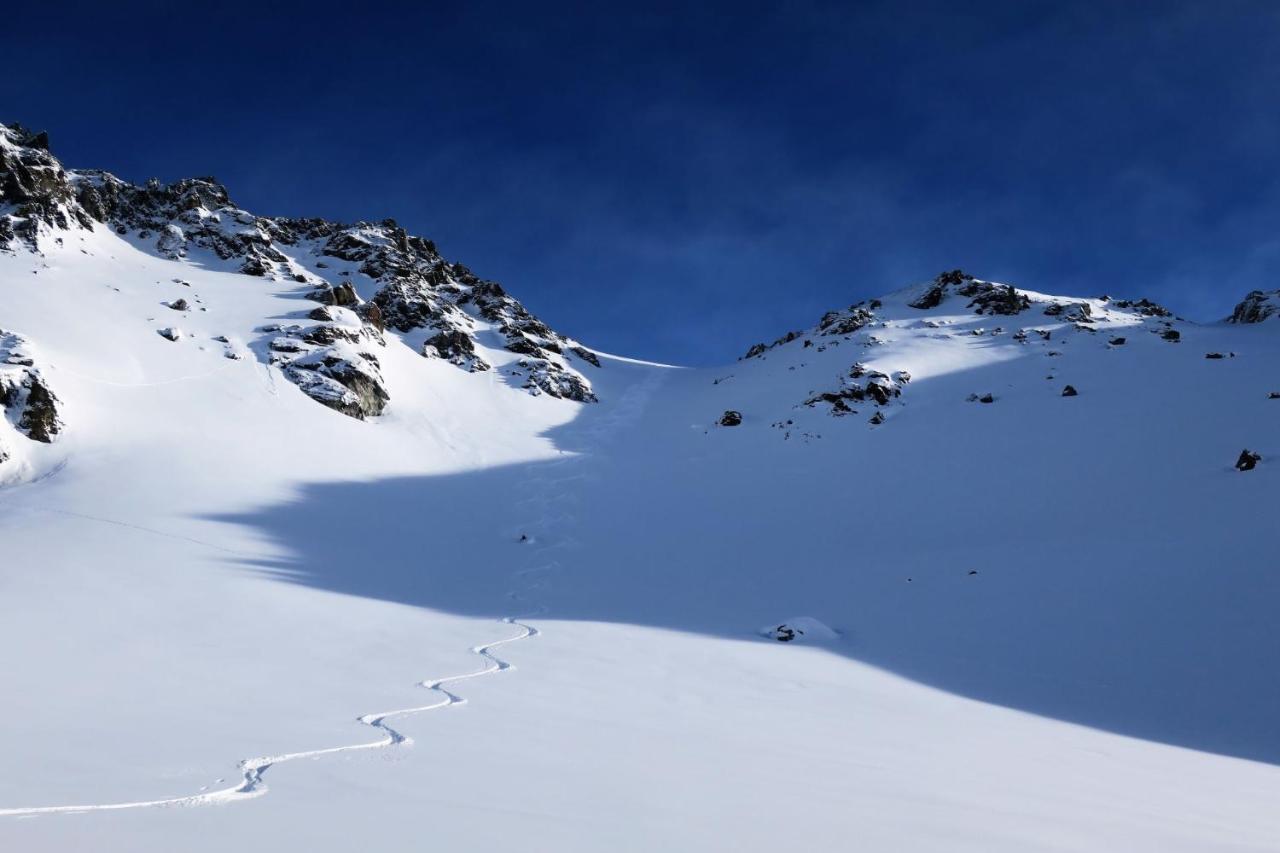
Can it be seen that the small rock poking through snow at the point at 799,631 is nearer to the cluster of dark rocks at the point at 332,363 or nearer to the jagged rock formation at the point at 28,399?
the jagged rock formation at the point at 28,399

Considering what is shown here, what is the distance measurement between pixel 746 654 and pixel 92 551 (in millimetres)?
13875

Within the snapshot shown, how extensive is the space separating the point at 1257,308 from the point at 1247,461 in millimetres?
40157

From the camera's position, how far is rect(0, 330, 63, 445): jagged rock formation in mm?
20344

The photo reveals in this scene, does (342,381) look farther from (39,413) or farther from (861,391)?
(861,391)

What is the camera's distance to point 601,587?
1900 centimetres

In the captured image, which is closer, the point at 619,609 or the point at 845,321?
the point at 619,609

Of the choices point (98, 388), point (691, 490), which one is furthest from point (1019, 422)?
point (98, 388)

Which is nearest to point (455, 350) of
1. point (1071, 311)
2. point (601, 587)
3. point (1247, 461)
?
point (601, 587)

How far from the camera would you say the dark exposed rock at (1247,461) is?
20.0 m

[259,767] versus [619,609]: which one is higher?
[619,609]

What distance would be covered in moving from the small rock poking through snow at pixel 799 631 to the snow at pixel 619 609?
4.7 inches

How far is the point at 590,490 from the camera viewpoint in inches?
1164

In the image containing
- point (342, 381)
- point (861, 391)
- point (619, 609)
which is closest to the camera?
point (619, 609)

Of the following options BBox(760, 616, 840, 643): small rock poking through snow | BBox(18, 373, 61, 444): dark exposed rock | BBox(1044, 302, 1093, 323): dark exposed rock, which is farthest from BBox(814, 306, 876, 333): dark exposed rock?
BBox(18, 373, 61, 444): dark exposed rock
